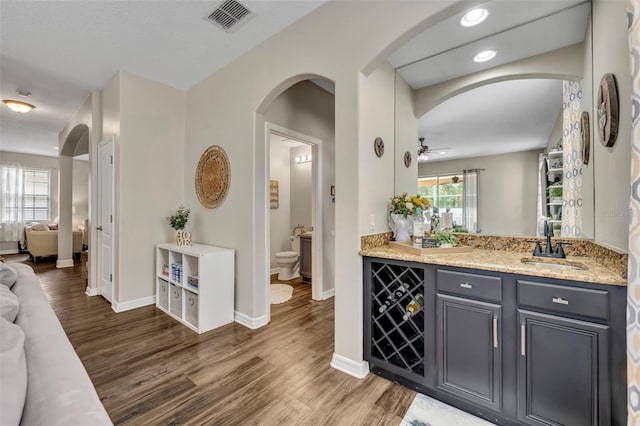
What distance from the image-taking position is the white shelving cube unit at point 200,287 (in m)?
2.71

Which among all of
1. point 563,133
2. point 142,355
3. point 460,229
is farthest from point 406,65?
point 142,355

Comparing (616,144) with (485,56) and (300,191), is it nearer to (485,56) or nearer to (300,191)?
(485,56)

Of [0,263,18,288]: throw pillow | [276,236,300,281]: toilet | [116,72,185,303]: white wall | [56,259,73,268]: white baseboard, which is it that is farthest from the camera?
[56,259,73,268]: white baseboard

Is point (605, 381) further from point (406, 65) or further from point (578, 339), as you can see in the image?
point (406, 65)

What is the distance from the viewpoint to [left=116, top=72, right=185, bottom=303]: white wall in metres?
3.24

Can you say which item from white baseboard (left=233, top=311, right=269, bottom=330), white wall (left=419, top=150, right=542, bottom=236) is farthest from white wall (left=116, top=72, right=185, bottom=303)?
white wall (left=419, top=150, right=542, bottom=236)

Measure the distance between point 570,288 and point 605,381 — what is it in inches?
16.2

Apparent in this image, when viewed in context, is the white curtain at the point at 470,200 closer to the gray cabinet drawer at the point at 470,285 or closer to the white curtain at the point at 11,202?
the gray cabinet drawer at the point at 470,285

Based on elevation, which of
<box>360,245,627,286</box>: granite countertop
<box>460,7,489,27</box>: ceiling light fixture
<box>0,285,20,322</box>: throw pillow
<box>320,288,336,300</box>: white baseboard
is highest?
<box>460,7,489,27</box>: ceiling light fixture

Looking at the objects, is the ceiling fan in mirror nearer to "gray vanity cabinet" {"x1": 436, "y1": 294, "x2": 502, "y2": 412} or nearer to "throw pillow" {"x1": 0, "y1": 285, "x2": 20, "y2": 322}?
"gray vanity cabinet" {"x1": 436, "y1": 294, "x2": 502, "y2": 412}

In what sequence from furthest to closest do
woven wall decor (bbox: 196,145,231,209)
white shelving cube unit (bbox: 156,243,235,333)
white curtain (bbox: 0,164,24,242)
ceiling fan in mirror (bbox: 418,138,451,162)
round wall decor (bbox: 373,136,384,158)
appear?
white curtain (bbox: 0,164,24,242)
woven wall decor (bbox: 196,145,231,209)
white shelving cube unit (bbox: 156,243,235,333)
ceiling fan in mirror (bbox: 418,138,451,162)
round wall decor (bbox: 373,136,384,158)

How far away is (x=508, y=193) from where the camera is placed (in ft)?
7.09

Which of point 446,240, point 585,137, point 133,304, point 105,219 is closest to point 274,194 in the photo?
point 105,219

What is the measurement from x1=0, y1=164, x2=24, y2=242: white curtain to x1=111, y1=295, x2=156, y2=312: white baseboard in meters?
6.86
